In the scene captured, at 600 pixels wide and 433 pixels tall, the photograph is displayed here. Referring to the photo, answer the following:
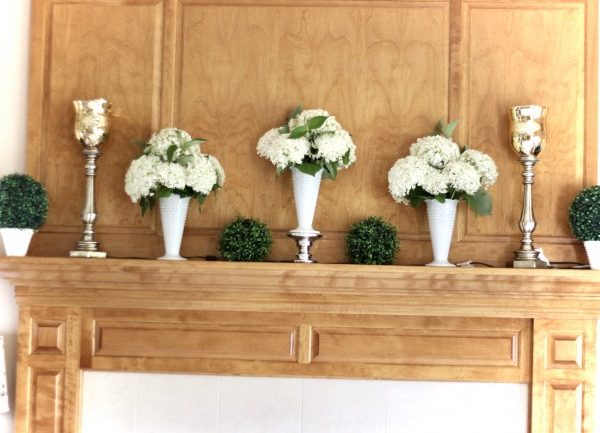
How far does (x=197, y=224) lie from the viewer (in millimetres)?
3045

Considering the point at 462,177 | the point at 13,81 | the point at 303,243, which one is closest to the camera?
the point at 462,177

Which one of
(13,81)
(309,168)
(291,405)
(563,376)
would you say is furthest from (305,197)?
(13,81)

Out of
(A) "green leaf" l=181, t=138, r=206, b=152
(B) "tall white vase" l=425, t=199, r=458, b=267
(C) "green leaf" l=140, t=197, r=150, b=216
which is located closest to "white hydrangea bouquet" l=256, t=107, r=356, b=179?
(A) "green leaf" l=181, t=138, r=206, b=152

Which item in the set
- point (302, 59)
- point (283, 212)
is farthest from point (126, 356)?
point (302, 59)

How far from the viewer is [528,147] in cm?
289

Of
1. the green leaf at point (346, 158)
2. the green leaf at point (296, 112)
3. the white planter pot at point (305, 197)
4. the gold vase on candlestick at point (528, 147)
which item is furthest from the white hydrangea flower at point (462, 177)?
the green leaf at point (296, 112)

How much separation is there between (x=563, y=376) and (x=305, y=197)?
105cm

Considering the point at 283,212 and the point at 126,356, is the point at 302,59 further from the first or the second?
the point at 126,356

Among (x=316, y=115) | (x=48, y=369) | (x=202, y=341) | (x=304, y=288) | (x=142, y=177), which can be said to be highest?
(x=316, y=115)

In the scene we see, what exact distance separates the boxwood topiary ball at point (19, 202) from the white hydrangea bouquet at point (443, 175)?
1213mm

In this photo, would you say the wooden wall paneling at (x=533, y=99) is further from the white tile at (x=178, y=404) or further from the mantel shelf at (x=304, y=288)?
the white tile at (x=178, y=404)

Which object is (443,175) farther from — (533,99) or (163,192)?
(163,192)

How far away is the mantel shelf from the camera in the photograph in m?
2.77

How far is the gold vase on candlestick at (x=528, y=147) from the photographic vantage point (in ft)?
→ 9.46
